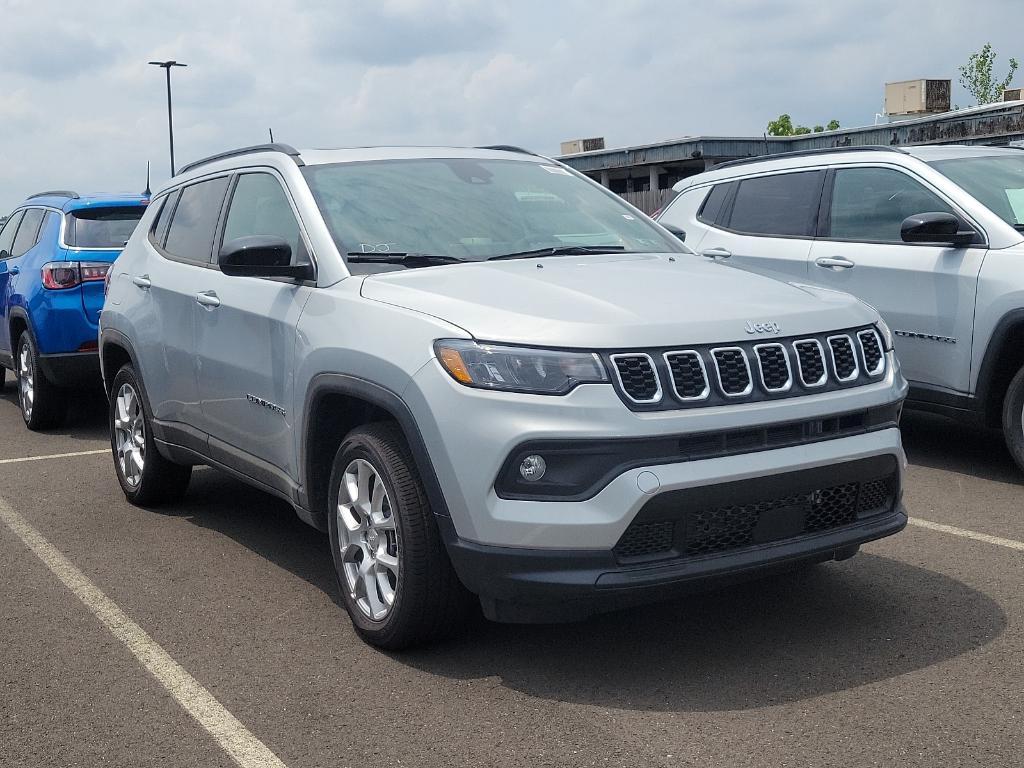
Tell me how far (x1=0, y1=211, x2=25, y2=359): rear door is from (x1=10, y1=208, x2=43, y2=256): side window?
0.11m

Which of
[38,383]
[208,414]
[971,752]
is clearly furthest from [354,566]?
[38,383]

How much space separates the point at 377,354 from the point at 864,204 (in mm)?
4532

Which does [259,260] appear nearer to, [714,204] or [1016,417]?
[1016,417]

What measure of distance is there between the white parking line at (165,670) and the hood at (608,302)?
4.63ft

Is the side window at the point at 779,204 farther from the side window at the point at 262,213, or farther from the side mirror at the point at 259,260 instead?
the side mirror at the point at 259,260

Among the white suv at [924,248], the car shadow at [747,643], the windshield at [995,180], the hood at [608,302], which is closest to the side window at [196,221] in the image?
the hood at [608,302]

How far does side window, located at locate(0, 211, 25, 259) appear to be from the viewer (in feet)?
37.0

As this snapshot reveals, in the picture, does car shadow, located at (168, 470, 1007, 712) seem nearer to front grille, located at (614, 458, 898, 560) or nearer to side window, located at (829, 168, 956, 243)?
front grille, located at (614, 458, 898, 560)

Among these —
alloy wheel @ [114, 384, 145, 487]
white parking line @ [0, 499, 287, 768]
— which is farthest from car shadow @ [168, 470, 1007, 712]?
alloy wheel @ [114, 384, 145, 487]

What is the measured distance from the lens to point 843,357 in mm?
4293

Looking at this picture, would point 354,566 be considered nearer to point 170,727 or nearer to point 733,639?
point 170,727

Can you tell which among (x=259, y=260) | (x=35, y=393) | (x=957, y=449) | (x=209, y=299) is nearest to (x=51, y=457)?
(x=35, y=393)

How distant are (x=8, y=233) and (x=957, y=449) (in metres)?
8.41

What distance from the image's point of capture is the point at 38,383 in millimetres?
9875
